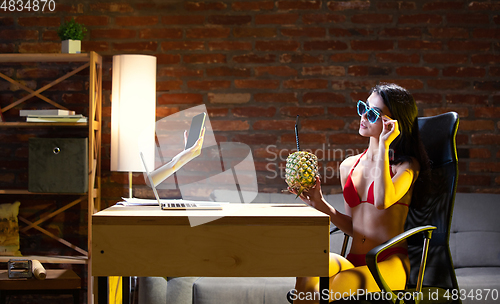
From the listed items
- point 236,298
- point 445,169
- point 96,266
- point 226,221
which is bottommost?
point 236,298

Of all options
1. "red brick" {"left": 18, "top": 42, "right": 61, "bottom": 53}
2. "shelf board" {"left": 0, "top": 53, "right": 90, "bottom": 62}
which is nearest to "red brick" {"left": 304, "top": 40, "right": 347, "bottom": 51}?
"shelf board" {"left": 0, "top": 53, "right": 90, "bottom": 62}

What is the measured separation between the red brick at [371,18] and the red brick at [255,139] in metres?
0.95

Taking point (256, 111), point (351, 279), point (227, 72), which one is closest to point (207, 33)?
point (227, 72)

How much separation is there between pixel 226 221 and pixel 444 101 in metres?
2.05

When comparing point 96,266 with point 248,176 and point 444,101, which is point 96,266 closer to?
point 248,176

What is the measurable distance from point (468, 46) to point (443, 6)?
12.3 inches

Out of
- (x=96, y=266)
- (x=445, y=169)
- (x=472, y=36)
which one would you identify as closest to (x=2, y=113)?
(x=96, y=266)

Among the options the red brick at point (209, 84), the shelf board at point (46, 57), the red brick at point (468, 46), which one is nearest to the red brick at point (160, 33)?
the red brick at point (209, 84)

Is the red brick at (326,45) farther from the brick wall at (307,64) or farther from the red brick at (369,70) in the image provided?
the red brick at (369,70)

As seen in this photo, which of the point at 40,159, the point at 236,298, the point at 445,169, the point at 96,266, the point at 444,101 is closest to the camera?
the point at 96,266

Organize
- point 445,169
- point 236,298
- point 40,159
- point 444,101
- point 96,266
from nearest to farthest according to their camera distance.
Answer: point 96,266, point 445,169, point 236,298, point 40,159, point 444,101

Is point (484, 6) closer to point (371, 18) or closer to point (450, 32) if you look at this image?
point (450, 32)

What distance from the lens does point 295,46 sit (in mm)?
2973

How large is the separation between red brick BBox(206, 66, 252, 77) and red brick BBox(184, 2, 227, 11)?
0.41m
